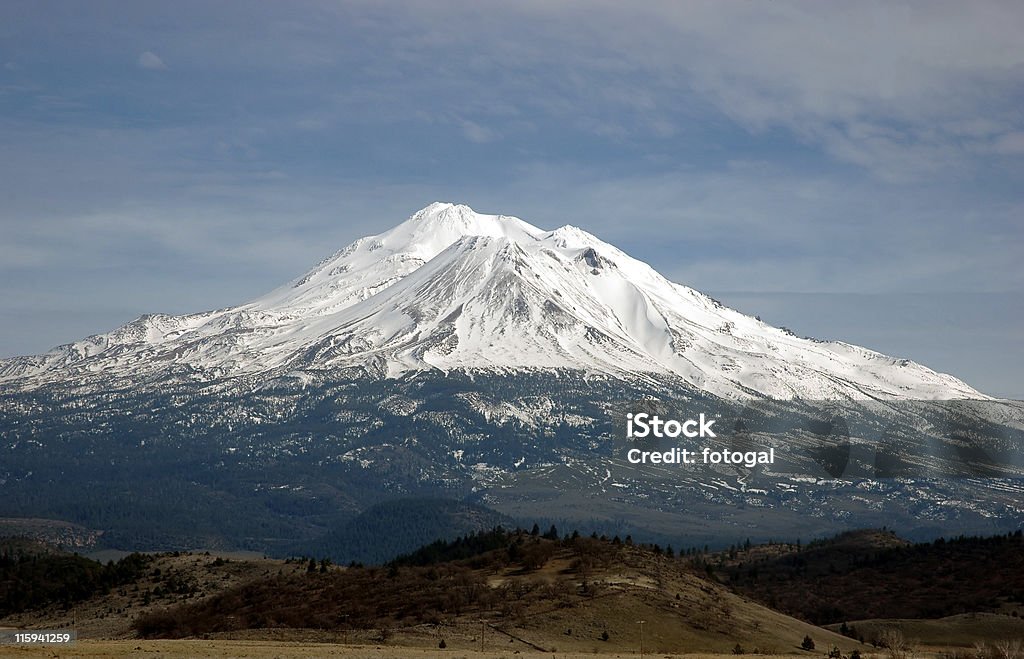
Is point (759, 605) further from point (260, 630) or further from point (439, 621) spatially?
point (260, 630)

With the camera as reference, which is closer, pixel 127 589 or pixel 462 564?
pixel 462 564

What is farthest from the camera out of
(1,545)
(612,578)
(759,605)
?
(1,545)

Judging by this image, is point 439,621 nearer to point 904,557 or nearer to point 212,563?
point 212,563

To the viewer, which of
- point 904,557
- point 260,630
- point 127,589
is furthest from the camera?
point 904,557

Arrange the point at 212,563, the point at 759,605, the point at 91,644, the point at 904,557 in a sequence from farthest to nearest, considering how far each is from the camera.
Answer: the point at 904,557 < the point at 212,563 < the point at 759,605 < the point at 91,644

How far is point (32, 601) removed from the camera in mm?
100750

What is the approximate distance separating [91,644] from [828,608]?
2686 inches

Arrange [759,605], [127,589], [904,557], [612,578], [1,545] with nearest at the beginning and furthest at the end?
1. [612,578]
2. [759,605]
3. [127,589]
4. [904,557]
5. [1,545]

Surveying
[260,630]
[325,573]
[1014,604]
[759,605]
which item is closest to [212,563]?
[325,573]

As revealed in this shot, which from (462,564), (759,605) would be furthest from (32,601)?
(759,605)

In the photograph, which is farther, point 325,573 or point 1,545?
point 1,545

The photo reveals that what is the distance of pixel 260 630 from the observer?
67938 mm

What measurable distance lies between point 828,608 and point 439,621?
165 ft

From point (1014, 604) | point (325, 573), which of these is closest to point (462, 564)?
point (325, 573)
